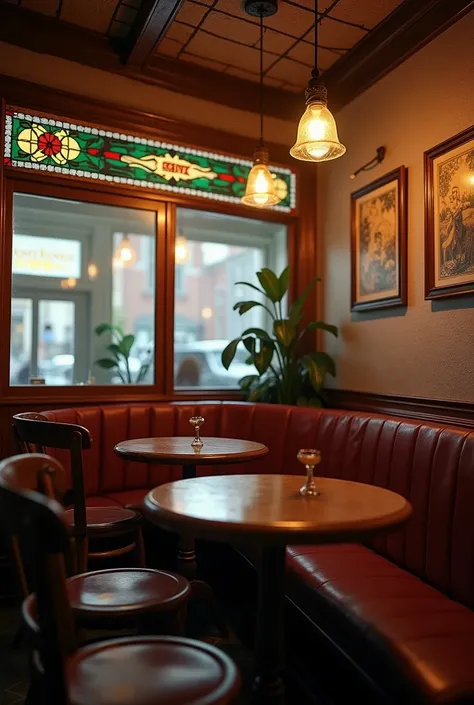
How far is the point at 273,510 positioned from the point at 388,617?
562 mm

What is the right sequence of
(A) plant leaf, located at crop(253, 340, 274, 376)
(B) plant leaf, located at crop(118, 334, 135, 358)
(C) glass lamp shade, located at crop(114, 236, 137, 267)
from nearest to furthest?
(A) plant leaf, located at crop(253, 340, 274, 376)
(B) plant leaf, located at crop(118, 334, 135, 358)
(C) glass lamp shade, located at crop(114, 236, 137, 267)

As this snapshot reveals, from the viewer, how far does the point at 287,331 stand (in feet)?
12.1

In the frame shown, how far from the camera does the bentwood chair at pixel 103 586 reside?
1.40 metres

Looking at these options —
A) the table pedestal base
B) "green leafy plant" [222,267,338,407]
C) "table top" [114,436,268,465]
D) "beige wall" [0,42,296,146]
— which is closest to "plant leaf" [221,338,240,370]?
"green leafy plant" [222,267,338,407]

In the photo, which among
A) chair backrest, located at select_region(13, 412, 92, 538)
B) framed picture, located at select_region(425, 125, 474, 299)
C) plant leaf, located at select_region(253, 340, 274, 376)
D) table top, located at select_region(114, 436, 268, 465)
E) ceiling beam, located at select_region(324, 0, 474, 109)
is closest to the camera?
chair backrest, located at select_region(13, 412, 92, 538)

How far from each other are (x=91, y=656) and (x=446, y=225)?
2.48m

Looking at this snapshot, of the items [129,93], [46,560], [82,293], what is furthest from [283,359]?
[82,293]

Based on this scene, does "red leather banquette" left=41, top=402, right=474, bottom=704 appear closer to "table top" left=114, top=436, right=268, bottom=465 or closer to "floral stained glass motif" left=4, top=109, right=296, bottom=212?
"table top" left=114, top=436, right=268, bottom=465

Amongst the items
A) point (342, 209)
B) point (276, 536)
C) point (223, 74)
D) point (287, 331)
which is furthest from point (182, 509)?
point (223, 74)

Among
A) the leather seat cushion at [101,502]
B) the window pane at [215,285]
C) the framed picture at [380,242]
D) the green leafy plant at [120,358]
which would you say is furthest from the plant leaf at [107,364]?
the framed picture at [380,242]

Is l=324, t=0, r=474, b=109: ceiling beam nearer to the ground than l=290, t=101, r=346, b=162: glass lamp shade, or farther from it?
farther from it

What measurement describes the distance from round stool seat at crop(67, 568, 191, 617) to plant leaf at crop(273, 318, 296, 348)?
2.08 meters

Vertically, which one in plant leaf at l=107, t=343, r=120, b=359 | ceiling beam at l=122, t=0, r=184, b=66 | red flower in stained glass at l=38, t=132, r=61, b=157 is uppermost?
ceiling beam at l=122, t=0, r=184, b=66

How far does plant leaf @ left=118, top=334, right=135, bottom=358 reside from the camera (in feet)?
17.4
